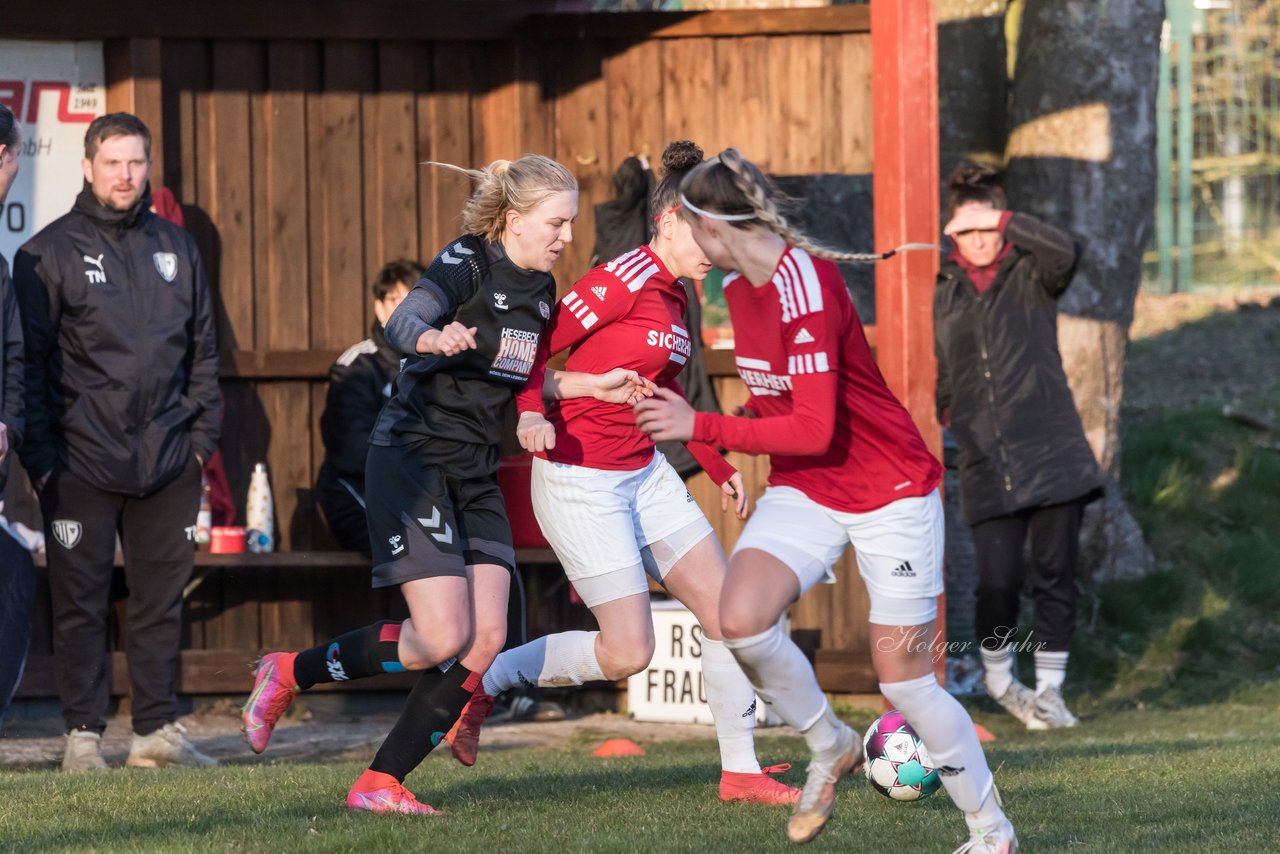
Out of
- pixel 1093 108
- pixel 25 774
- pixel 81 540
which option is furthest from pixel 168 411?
pixel 1093 108

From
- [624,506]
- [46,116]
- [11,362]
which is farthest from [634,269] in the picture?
[46,116]

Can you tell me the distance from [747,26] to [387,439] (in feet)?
14.6

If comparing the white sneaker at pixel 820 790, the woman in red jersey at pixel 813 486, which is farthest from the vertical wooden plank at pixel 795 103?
the white sneaker at pixel 820 790

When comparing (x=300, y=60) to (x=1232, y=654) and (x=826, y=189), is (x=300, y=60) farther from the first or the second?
(x=1232, y=654)

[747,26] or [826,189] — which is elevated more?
[747,26]

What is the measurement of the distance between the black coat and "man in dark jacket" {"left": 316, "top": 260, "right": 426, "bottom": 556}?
2762 millimetres

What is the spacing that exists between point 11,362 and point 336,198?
9.77 ft

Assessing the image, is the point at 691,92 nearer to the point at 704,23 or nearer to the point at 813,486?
the point at 704,23

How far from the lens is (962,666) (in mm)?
9805

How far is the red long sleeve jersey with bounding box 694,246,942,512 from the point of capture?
4.75m

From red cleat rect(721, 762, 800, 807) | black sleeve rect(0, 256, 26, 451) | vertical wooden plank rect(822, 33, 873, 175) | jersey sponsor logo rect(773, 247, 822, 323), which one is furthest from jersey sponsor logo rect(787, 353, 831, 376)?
vertical wooden plank rect(822, 33, 873, 175)

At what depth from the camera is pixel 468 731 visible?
19.3ft

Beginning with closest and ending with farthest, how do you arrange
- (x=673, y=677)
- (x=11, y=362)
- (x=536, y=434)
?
(x=536, y=434) < (x=11, y=362) < (x=673, y=677)

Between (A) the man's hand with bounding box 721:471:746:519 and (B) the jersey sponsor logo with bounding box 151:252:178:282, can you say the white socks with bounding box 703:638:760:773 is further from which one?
(B) the jersey sponsor logo with bounding box 151:252:178:282
